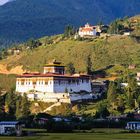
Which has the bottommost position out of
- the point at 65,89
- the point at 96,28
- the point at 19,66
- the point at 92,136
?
the point at 92,136

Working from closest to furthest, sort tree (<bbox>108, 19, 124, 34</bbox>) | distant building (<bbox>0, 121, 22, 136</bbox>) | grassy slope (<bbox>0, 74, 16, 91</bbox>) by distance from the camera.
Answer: distant building (<bbox>0, 121, 22, 136</bbox>)
grassy slope (<bbox>0, 74, 16, 91</bbox>)
tree (<bbox>108, 19, 124, 34</bbox>)

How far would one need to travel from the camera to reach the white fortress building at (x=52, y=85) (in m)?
121

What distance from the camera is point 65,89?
123 metres

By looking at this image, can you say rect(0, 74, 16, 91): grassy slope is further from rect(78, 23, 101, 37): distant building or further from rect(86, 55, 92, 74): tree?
rect(78, 23, 101, 37): distant building

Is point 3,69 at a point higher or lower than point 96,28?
lower

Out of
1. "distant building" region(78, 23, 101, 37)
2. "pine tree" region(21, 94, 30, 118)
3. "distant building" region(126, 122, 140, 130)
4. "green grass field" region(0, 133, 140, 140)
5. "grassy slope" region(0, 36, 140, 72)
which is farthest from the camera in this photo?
"distant building" region(78, 23, 101, 37)

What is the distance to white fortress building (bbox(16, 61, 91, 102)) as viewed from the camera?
396 feet

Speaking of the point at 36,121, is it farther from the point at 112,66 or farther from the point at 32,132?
the point at 112,66

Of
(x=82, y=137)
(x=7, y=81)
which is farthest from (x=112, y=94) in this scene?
(x=7, y=81)

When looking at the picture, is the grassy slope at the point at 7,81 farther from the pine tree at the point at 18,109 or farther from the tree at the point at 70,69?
the pine tree at the point at 18,109

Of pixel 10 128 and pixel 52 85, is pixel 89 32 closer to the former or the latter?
pixel 52 85

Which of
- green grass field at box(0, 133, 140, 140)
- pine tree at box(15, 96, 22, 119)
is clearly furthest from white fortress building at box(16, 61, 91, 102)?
green grass field at box(0, 133, 140, 140)

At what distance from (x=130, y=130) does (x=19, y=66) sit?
82180 mm

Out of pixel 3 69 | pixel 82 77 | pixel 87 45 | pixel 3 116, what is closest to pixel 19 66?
pixel 3 69
